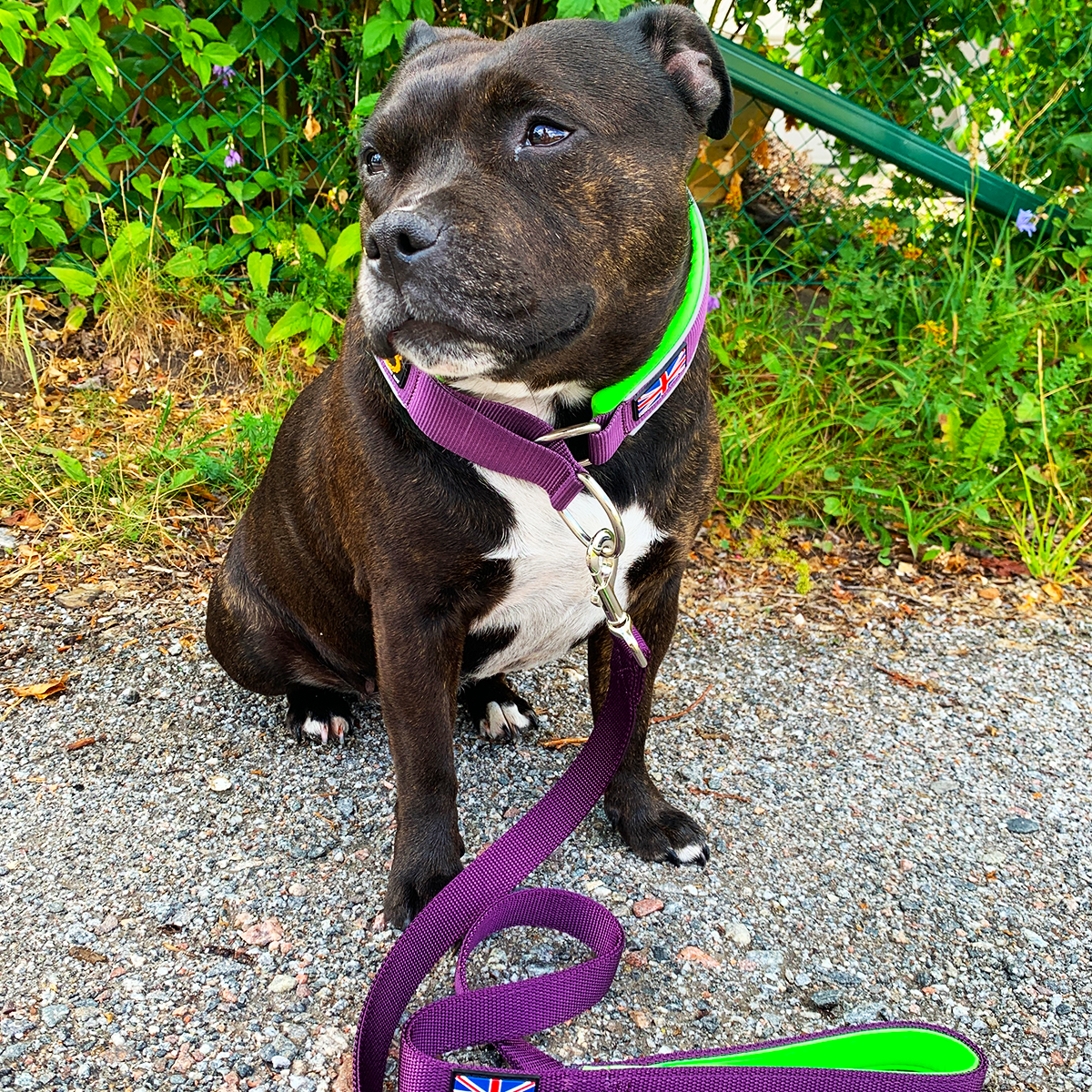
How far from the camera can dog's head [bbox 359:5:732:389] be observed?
174 cm

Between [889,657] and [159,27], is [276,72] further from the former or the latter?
[889,657]

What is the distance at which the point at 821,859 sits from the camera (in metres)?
2.49

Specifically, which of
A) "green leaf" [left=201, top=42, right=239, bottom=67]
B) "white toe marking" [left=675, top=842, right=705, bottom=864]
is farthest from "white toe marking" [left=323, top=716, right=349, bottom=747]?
"green leaf" [left=201, top=42, right=239, bottom=67]

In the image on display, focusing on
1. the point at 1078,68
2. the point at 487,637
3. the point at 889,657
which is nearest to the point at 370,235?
the point at 487,637

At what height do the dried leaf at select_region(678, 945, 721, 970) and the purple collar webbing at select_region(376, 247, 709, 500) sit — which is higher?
the purple collar webbing at select_region(376, 247, 709, 500)

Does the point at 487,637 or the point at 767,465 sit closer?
the point at 487,637

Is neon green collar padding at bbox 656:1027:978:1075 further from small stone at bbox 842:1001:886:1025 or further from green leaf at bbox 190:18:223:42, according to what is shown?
green leaf at bbox 190:18:223:42

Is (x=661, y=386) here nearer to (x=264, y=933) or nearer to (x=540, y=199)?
(x=540, y=199)

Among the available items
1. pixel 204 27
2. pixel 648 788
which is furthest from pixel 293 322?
pixel 648 788

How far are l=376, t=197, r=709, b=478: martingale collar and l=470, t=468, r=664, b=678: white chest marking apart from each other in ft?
0.29

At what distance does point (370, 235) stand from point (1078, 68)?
3807 millimetres

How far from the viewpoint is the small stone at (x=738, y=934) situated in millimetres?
2238

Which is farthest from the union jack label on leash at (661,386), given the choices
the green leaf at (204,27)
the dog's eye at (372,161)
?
the green leaf at (204,27)

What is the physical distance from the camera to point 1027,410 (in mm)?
3869
